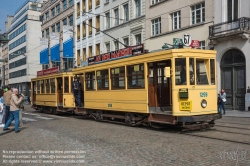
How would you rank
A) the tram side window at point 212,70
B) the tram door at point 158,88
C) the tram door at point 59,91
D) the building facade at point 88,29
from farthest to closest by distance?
the building facade at point 88,29 < the tram door at point 59,91 < the tram door at point 158,88 < the tram side window at point 212,70

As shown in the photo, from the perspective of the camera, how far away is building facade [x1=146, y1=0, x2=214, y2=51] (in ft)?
82.0

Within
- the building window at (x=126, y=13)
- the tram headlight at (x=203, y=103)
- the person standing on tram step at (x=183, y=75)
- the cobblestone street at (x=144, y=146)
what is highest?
the building window at (x=126, y=13)

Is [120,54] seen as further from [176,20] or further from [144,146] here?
[176,20]

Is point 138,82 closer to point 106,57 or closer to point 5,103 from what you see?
point 106,57

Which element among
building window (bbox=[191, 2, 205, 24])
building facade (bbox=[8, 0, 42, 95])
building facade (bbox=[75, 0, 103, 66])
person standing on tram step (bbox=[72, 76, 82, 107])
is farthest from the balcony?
building facade (bbox=[8, 0, 42, 95])

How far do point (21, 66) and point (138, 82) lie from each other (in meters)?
69.2

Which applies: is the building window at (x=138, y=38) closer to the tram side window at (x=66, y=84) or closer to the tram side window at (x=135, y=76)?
the tram side window at (x=66, y=84)

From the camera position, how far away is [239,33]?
21672 mm

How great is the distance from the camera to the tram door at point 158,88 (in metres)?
12.6

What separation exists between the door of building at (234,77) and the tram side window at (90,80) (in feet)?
36.5

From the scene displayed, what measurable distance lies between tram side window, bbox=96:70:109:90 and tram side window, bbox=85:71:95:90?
54 cm

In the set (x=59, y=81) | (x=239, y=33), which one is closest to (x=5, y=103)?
(x=59, y=81)

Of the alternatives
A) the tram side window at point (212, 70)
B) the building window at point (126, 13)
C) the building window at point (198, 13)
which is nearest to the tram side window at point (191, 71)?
the tram side window at point (212, 70)

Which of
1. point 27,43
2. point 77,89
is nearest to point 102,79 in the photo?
point 77,89
